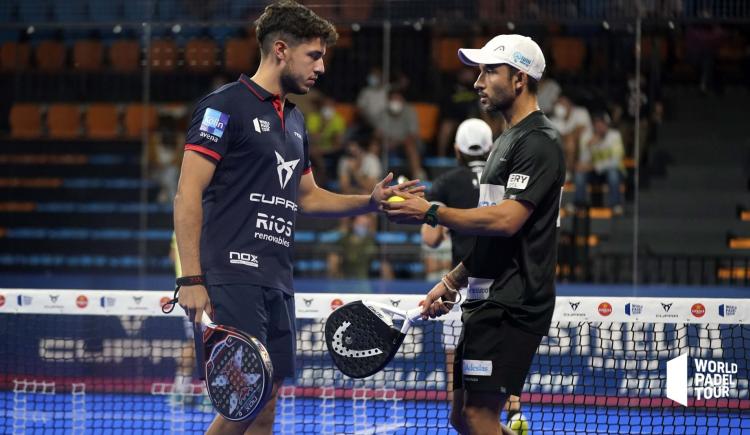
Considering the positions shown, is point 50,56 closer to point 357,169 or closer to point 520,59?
point 357,169

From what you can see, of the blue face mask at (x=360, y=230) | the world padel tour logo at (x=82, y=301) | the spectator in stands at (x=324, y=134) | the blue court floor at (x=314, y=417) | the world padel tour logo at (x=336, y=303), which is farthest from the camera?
the spectator in stands at (x=324, y=134)

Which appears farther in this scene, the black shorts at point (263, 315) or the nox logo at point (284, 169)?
the nox logo at point (284, 169)

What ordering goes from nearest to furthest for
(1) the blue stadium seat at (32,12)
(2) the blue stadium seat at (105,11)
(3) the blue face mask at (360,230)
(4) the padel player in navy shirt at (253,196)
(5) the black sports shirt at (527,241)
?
(4) the padel player in navy shirt at (253,196) → (5) the black sports shirt at (527,241) → (2) the blue stadium seat at (105,11) → (1) the blue stadium seat at (32,12) → (3) the blue face mask at (360,230)

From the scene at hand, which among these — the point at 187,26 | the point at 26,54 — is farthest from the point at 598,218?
the point at 26,54

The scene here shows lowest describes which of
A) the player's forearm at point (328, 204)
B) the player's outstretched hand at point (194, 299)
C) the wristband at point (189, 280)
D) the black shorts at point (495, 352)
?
the black shorts at point (495, 352)

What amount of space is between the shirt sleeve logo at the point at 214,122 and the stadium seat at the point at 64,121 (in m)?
9.50

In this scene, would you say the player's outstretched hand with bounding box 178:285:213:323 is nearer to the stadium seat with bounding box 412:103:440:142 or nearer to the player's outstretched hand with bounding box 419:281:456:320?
the player's outstretched hand with bounding box 419:281:456:320

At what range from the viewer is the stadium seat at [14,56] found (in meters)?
11.9

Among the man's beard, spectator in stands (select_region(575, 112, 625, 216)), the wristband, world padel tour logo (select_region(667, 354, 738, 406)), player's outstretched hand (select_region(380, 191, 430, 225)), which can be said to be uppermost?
spectator in stands (select_region(575, 112, 625, 216))

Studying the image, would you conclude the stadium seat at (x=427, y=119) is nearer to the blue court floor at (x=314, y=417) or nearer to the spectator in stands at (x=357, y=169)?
the spectator in stands at (x=357, y=169)

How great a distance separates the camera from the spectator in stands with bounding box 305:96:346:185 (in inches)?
495

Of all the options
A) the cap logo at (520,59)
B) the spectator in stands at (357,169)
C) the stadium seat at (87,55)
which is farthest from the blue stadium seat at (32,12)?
the cap logo at (520,59)

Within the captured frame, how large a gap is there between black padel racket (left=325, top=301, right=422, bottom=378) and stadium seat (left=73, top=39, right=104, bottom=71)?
738 centimetres

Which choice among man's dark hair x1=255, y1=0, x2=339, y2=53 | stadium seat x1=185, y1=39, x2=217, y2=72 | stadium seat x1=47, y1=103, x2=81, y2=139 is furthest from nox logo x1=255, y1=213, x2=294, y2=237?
stadium seat x1=47, y1=103, x2=81, y2=139
